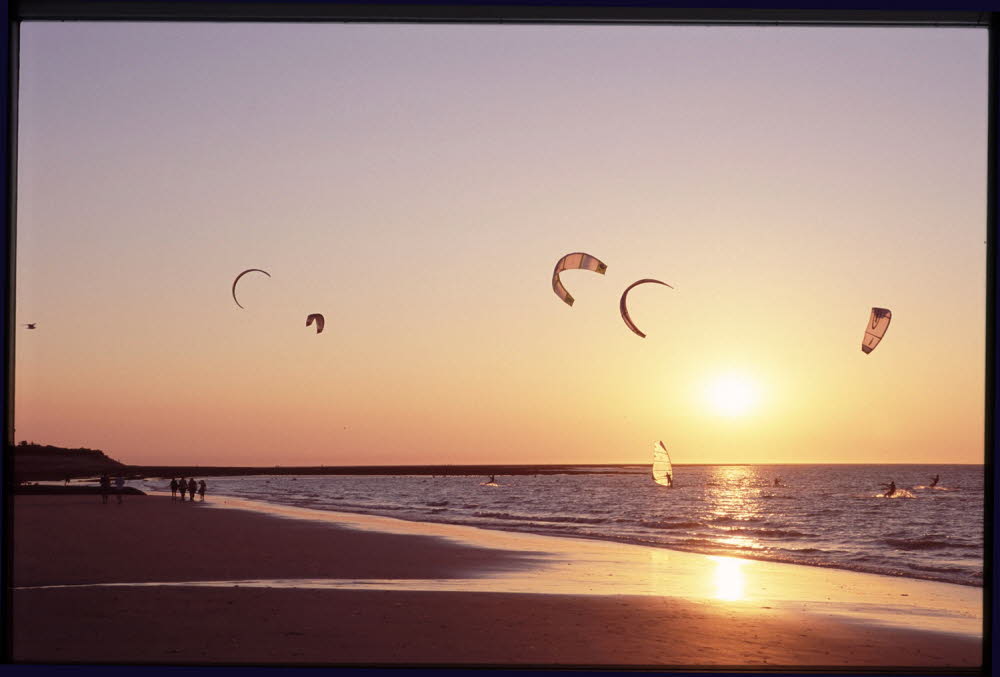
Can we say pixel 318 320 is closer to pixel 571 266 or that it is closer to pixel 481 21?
pixel 571 266

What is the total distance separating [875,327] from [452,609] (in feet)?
12.6

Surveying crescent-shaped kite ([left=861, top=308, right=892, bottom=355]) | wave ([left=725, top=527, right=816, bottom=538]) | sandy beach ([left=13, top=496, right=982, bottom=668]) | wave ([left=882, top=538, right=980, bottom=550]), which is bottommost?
sandy beach ([left=13, top=496, right=982, bottom=668])

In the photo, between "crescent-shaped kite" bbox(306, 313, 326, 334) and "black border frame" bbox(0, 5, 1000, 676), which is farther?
"crescent-shaped kite" bbox(306, 313, 326, 334)

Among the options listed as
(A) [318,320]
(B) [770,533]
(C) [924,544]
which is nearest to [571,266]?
(A) [318,320]

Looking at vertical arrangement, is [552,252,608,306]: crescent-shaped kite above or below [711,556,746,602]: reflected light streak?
above

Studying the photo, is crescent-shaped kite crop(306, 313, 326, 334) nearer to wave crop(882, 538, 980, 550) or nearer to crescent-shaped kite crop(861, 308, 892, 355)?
crescent-shaped kite crop(861, 308, 892, 355)

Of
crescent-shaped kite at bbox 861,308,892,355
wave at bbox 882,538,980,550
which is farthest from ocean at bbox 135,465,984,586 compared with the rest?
crescent-shaped kite at bbox 861,308,892,355

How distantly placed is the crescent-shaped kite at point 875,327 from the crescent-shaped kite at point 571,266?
Answer: 6.32ft

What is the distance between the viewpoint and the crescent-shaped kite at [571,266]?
7.31 metres

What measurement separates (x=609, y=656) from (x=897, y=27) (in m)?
3.40

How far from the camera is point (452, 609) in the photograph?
7.18 m

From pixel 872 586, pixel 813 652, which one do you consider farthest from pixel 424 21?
pixel 872 586

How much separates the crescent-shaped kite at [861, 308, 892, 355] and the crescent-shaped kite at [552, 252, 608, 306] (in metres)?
1.93

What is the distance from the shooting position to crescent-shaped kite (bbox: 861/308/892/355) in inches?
305
